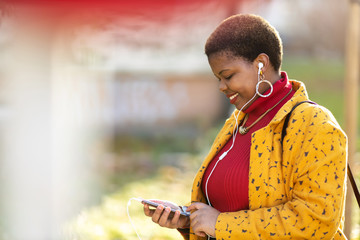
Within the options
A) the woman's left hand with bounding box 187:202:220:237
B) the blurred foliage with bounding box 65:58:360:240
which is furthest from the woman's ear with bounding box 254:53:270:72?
the blurred foliage with bounding box 65:58:360:240

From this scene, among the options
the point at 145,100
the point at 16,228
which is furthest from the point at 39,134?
the point at 145,100

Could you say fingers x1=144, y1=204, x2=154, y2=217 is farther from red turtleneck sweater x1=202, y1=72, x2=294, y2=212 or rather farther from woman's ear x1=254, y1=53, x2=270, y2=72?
woman's ear x1=254, y1=53, x2=270, y2=72

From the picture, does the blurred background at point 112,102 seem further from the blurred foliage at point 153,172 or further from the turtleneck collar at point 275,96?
the turtleneck collar at point 275,96

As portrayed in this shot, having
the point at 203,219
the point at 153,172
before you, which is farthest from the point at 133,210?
the point at 203,219

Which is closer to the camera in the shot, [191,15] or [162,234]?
[162,234]

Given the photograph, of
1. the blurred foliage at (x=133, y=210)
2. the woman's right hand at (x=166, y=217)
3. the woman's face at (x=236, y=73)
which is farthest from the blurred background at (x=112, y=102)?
the woman's face at (x=236, y=73)

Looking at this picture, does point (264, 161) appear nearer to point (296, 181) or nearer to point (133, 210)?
point (296, 181)

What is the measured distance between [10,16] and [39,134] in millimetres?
1005

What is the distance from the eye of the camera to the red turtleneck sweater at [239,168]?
210 cm

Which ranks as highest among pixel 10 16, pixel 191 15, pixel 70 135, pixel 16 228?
pixel 191 15

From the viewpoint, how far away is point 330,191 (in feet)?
6.01

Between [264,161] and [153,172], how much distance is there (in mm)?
6982

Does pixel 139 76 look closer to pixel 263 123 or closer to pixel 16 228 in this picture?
pixel 16 228

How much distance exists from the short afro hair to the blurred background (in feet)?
5.76
